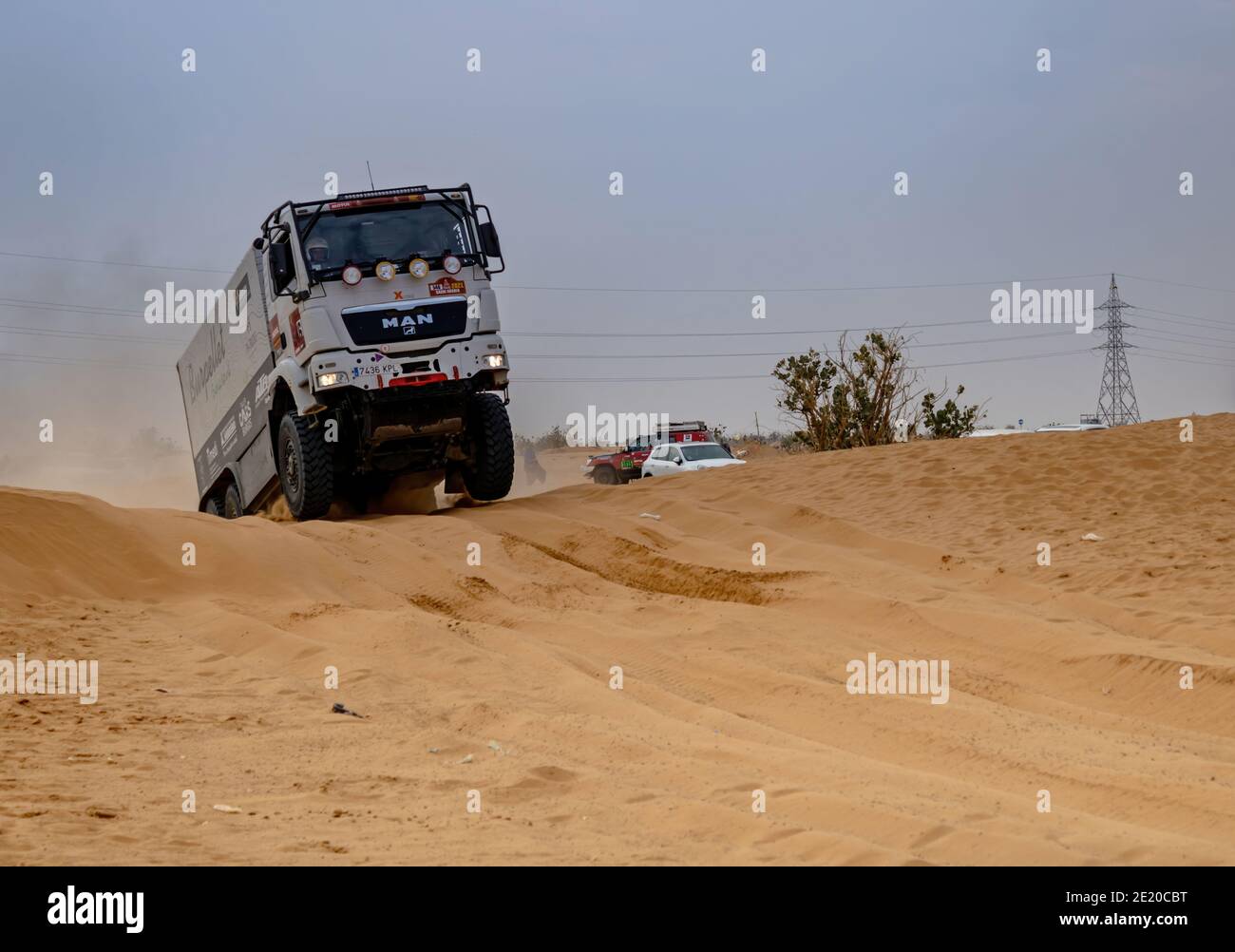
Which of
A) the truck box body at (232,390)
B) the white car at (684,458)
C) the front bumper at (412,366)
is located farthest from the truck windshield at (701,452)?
the front bumper at (412,366)

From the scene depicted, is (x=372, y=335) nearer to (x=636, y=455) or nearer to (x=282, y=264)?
(x=282, y=264)

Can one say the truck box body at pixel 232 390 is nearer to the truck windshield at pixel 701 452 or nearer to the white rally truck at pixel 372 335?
the white rally truck at pixel 372 335

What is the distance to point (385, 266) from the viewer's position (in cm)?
1565

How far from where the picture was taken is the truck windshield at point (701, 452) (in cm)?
2962

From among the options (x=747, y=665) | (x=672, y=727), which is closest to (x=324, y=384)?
(x=747, y=665)

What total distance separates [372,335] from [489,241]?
190cm

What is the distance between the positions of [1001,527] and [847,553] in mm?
2717

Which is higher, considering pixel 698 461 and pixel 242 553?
pixel 698 461

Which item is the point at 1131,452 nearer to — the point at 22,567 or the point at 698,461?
the point at 698,461

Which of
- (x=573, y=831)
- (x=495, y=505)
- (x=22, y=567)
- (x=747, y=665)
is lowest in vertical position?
(x=573, y=831)

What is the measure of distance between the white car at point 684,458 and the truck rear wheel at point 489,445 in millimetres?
11553

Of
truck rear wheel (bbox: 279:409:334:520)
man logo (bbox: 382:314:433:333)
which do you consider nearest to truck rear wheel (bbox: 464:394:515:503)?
man logo (bbox: 382:314:433:333)

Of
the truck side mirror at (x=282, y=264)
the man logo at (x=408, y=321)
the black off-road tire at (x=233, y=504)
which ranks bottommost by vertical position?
the black off-road tire at (x=233, y=504)

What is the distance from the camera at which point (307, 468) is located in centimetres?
1606
